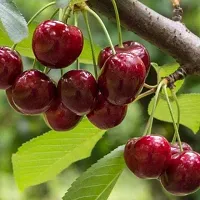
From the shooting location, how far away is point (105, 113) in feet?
3.09

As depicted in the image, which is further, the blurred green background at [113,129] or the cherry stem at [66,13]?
the blurred green background at [113,129]

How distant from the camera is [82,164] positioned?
3010 millimetres

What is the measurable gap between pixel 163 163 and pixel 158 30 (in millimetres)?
211

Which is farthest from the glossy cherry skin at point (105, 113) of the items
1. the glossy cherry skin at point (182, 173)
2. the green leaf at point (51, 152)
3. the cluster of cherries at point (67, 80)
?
the green leaf at point (51, 152)

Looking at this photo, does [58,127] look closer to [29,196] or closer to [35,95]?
[35,95]

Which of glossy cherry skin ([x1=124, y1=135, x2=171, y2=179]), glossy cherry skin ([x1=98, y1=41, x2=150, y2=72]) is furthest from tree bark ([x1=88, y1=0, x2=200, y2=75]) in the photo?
glossy cherry skin ([x1=124, y1=135, x2=171, y2=179])

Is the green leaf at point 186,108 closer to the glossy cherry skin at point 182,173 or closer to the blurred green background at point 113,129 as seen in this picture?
the glossy cherry skin at point 182,173

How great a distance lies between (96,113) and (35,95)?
0.10 meters

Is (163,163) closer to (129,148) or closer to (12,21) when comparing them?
(129,148)

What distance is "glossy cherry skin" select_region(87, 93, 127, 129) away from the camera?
0.94m

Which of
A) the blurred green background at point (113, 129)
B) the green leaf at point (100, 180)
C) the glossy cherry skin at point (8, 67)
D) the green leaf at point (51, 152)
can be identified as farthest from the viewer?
the blurred green background at point (113, 129)

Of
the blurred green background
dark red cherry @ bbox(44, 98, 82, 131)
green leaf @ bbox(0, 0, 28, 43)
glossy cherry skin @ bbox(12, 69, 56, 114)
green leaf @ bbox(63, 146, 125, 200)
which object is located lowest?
the blurred green background

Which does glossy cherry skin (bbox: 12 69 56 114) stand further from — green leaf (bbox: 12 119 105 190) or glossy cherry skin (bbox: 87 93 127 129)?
green leaf (bbox: 12 119 105 190)

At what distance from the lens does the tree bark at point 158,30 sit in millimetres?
972
